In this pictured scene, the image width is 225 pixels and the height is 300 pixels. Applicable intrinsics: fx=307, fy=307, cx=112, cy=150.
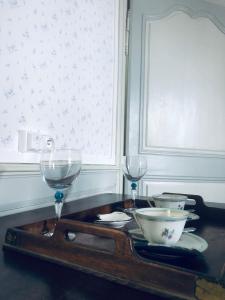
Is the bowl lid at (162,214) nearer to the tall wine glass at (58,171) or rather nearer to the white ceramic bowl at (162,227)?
the white ceramic bowl at (162,227)

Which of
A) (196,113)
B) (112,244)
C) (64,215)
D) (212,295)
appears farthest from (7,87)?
(196,113)

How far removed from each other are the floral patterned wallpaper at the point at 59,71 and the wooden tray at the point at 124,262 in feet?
1.18

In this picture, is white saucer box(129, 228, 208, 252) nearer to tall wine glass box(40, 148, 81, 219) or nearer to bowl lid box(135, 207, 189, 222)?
bowl lid box(135, 207, 189, 222)

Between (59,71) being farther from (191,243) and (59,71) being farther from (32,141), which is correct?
(191,243)

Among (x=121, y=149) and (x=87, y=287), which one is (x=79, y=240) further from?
(x=121, y=149)

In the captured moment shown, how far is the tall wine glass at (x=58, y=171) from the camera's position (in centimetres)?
56

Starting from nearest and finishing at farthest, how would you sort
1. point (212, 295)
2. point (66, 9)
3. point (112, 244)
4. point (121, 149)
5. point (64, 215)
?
point (212, 295) → point (112, 244) → point (64, 215) → point (66, 9) → point (121, 149)

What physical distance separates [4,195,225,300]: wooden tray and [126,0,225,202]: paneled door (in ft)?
2.75

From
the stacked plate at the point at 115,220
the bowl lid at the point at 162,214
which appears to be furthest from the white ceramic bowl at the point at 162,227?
the stacked plate at the point at 115,220

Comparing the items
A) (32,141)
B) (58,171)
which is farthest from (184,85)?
(58,171)

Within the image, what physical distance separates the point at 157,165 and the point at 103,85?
425mm

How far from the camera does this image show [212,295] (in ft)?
0.90

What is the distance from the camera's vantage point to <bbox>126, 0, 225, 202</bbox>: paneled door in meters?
1.29

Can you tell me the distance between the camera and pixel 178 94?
135cm
